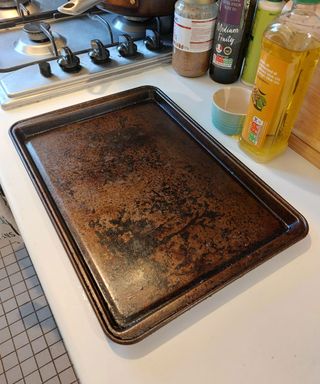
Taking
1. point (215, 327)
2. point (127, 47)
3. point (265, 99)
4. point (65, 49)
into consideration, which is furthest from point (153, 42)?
point (215, 327)

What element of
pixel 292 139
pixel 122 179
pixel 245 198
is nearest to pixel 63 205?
pixel 122 179

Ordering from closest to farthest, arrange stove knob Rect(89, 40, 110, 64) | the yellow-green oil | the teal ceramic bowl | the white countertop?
the white countertop
the yellow-green oil
the teal ceramic bowl
stove knob Rect(89, 40, 110, 64)

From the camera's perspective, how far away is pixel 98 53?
0.67 meters

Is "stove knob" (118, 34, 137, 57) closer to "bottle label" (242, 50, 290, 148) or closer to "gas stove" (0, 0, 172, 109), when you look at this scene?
"gas stove" (0, 0, 172, 109)

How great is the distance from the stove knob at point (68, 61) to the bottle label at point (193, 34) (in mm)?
201

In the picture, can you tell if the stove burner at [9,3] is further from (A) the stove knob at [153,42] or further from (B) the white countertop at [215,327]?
(B) the white countertop at [215,327]

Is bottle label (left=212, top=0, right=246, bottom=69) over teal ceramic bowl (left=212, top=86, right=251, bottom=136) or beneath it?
over

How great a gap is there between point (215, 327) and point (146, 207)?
0.18 m

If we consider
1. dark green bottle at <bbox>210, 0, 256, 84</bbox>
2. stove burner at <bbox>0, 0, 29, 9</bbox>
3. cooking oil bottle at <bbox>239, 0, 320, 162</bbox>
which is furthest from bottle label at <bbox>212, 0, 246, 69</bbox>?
stove burner at <bbox>0, 0, 29, 9</bbox>

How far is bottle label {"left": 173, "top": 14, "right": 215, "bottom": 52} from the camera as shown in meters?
0.59

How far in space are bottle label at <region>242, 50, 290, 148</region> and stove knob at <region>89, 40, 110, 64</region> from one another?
0.34 metres

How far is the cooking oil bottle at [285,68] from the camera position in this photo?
432mm

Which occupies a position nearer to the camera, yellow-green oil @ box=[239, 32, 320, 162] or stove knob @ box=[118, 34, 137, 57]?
yellow-green oil @ box=[239, 32, 320, 162]

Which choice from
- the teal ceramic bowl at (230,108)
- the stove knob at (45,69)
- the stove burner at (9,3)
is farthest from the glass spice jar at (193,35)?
the stove burner at (9,3)
